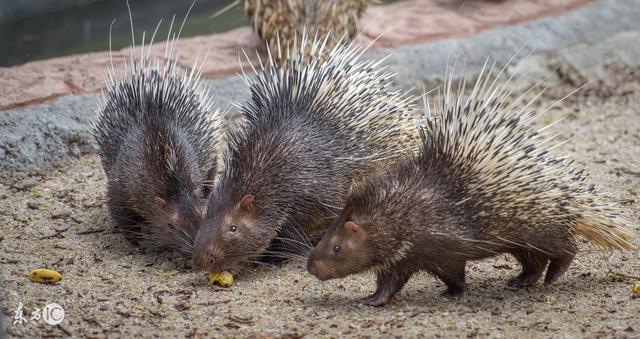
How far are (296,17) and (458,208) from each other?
348cm

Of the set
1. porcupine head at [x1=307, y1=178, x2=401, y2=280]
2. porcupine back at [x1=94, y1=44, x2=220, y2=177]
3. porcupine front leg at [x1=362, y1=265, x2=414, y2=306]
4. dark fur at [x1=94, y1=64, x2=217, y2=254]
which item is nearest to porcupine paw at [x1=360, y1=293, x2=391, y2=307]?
porcupine front leg at [x1=362, y1=265, x2=414, y2=306]

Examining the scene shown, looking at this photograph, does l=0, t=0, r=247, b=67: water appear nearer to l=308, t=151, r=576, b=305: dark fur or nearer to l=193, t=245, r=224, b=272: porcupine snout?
l=193, t=245, r=224, b=272: porcupine snout

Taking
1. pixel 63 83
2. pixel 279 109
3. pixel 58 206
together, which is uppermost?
pixel 279 109

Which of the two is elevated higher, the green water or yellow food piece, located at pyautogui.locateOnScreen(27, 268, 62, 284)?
the green water

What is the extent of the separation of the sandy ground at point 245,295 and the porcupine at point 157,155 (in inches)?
9.5

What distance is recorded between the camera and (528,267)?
4.55 m

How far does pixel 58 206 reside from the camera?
5.62 metres

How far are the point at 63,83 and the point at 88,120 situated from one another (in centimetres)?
42

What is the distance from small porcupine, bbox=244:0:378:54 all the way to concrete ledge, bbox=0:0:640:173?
398 mm

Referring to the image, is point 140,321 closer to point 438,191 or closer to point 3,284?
point 3,284

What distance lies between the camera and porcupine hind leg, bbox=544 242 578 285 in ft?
14.5

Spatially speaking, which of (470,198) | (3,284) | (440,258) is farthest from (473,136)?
(3,284)

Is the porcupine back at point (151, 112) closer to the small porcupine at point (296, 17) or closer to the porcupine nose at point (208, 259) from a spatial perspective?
the porcupine nose at point (208, 259)

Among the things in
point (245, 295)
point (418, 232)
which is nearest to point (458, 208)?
point (418, 232)
